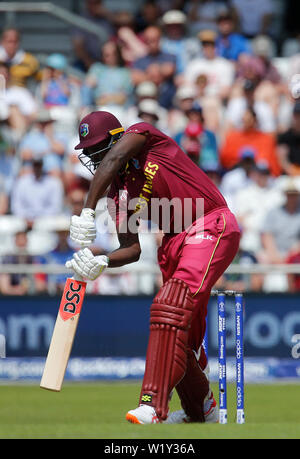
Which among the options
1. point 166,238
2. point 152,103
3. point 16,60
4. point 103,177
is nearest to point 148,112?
point 152,103

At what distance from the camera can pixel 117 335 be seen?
437 inches

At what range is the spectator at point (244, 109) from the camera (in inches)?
527

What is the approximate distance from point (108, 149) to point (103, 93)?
831 centimetres

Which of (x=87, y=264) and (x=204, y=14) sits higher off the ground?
(x=204, y=14)

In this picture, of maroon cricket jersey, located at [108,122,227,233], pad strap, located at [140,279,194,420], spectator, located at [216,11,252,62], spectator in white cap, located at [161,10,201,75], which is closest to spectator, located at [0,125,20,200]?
spectator in white cap, located at [161,10,201,75]

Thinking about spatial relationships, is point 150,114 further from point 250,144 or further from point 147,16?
point 147,16

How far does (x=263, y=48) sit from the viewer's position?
47.0 ft

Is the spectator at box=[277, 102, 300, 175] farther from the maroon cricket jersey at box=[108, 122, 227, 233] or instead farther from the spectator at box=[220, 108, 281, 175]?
the maroon cricket jersey at box=[108, 122, 227, 233]

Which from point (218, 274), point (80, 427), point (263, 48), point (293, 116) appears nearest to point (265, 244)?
point (293, 116)

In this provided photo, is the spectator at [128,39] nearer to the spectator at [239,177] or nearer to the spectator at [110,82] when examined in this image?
the spectator at [110,82]

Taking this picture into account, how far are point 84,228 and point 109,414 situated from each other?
2.70 metres

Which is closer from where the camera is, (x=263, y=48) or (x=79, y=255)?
(x=79, y=255)

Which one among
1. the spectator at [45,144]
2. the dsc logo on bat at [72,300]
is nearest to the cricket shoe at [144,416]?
the dsc logo on bat at [72,300]
